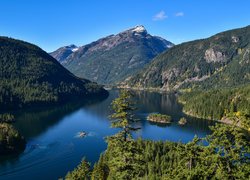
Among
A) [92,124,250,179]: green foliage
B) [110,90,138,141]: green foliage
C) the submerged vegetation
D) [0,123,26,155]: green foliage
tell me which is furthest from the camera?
[0,123,26,155]: green foliage

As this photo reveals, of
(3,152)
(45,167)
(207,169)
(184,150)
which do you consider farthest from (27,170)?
(207,169)

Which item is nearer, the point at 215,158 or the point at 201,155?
the point at 215,158

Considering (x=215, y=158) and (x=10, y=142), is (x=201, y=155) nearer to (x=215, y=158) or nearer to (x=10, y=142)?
(x=215, y=158)

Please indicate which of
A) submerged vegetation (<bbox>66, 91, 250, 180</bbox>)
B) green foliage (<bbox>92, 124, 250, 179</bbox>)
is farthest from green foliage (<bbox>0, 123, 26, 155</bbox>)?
green foliage (<bbox>92, 124, 250, 179</bbox>)

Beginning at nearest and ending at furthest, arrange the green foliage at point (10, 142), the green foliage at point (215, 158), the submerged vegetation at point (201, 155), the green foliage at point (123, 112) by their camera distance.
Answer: the green foliage at point (215, 158), the submerged vegetation at point (201, 155), the green foliage at point (123, 112), the green foliage at point (10, 142)

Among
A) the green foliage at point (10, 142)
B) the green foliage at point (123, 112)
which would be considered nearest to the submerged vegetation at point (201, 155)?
the green foliage at point (123, 112)

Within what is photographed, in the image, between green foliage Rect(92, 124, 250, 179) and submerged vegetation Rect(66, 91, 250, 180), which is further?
submerged vegetation Rect(66, 91, 250, 180)

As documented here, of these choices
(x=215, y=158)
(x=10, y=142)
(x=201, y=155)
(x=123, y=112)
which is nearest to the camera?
(x=215, y=158)

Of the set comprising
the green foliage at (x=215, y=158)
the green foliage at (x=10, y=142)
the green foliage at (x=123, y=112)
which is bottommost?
the green foliage at (x=10, y=142)

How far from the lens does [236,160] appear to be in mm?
39406

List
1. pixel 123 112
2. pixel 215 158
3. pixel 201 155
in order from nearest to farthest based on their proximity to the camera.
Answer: pixel 215 158
pixel 201 155
pixel 123 112

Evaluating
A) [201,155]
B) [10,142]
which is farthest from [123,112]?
[10,142]

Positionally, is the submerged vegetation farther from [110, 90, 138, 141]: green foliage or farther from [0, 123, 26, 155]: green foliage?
[0, 123, 26, 155]: green foliage

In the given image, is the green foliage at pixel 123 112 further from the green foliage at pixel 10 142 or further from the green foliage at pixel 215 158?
the green foliage at pixel 10 142
